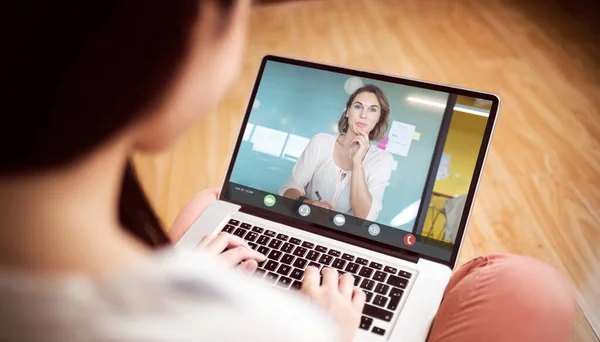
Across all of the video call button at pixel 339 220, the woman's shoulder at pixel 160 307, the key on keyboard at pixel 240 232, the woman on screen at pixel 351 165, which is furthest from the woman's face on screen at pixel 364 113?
the woman's shoulder at pixel 160 307

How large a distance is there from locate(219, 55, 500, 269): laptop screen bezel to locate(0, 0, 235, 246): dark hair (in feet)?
2.21

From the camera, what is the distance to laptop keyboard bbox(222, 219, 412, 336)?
873 mm

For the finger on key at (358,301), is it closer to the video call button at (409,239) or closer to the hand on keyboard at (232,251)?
the hand on keyboard at (232,251)

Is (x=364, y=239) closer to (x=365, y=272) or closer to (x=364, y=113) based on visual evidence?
(x=365, y=272)

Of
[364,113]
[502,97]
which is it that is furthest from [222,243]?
[502,97]

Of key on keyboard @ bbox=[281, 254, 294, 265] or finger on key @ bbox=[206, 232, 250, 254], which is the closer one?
finger on key @ bbox=[206, 232, 250, 254]

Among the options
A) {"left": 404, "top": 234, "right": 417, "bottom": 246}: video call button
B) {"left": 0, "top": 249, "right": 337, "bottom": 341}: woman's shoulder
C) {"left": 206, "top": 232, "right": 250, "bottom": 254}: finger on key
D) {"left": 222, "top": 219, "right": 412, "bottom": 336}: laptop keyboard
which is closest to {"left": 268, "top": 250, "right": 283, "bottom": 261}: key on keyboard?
{"left": 222, "top": 219, "right": 412, "bottom": 336}: laptop keyboard

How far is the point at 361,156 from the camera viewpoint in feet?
3.33

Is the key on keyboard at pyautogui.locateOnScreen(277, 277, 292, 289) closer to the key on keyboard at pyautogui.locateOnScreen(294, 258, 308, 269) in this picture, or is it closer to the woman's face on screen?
the key on keyboard at pyautogui.locateOnScreen(294, 258, 308, 269)

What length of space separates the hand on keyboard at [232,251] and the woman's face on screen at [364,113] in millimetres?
297

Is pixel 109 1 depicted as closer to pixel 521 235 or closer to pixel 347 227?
pixel 347 227

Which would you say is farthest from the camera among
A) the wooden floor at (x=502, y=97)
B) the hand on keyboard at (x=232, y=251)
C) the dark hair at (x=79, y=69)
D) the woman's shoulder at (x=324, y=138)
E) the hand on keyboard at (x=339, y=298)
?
the wooden floor at (x=502, y=97)

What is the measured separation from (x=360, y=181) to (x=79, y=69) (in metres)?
0.71

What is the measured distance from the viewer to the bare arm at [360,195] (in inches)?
39.3
